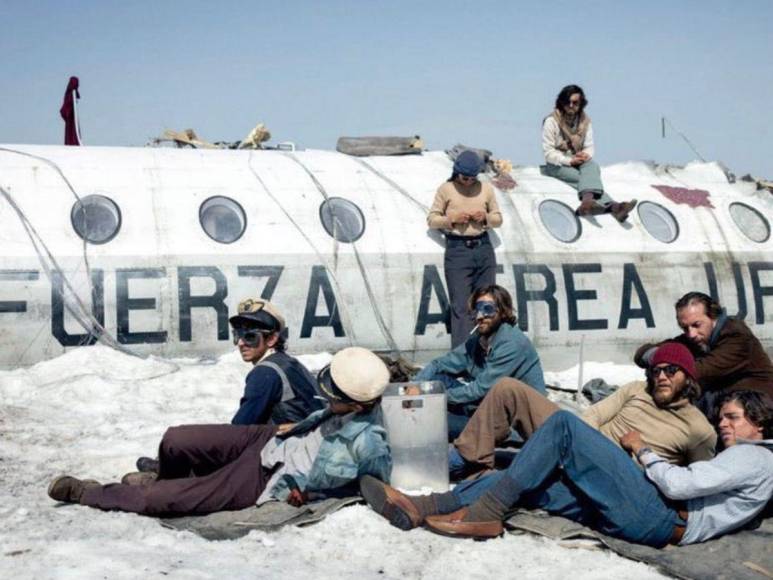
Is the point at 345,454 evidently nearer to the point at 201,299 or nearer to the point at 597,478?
the point at 597,478

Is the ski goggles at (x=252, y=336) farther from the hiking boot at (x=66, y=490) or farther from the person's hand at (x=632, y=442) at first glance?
the person's hand at (x=632, y=442)

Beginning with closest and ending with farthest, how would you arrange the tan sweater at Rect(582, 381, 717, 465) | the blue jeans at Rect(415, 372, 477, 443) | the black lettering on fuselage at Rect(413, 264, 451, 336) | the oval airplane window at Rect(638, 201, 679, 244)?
the tan sweater at Rect(582, 381, 717, 465)
the blue jeans at Rect(415, 372, 477, 443)
the black lettering on fuselage at Rect(413, 264, 451, 336)
the oval airplane window at Rect(638, 201, 679, 244)

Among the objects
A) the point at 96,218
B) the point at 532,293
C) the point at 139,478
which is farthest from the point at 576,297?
the point at 139,478

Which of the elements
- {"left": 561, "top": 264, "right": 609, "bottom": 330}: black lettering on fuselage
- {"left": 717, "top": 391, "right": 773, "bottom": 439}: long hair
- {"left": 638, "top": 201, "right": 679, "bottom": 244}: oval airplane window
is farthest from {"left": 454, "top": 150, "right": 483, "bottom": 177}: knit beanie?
{"left": 717, "top": 391, "right": 773, "bottom": 439}: long hair

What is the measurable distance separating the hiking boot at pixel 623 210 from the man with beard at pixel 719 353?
5.11 metres

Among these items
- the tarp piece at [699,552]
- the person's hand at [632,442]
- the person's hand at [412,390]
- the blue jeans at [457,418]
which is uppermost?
the person's hand at [412,390]

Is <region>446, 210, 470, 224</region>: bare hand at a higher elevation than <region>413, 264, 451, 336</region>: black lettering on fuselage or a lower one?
higher

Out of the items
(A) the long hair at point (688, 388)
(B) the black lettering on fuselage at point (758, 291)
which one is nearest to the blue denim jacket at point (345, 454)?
(A) the long hair at point (688, 388)

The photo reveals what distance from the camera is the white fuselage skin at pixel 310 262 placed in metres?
9.73

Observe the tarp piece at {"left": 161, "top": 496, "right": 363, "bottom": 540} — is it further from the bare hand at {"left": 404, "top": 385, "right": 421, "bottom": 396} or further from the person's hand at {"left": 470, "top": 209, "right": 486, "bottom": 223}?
the person's hand at {"left": 470, "top": 209, "right": 486, "bottom": 223}

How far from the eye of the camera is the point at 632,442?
5641 millimetres

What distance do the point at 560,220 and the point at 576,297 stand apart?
42.3 inches

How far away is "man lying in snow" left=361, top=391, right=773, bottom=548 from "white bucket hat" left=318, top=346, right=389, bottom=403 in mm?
683

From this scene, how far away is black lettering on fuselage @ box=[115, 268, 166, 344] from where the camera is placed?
976 centimetres
